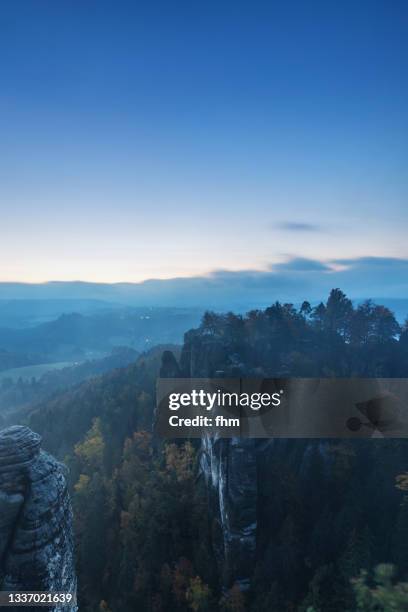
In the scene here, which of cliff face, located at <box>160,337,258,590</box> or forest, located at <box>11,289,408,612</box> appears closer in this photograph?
forest, located at <box>11,289,408,612</box>

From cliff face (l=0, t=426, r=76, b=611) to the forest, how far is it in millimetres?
13542

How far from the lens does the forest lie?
27.2 meters

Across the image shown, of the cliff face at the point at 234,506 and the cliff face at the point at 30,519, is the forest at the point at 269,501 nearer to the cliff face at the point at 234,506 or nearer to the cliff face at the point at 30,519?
the cliff face at the point at 234,506

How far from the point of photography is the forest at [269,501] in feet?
89.2

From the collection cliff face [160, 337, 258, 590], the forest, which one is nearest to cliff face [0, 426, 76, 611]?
the forest

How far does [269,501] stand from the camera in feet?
111

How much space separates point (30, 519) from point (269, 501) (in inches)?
984

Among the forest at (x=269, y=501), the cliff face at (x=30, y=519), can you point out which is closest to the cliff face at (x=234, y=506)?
the forest at (x=269, y=501)

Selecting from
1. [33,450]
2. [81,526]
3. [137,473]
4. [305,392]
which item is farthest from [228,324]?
[33,450]

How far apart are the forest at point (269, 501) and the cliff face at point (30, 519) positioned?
13.5 meters

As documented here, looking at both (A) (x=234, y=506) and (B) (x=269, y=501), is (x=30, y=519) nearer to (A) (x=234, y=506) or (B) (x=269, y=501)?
(A) (x=234, y=506)

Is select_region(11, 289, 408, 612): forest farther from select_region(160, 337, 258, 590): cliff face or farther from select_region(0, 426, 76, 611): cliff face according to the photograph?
select_region(0, 426, 76, 611): cliff face

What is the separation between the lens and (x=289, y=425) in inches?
1465

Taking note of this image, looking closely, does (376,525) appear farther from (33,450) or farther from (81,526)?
(81,526)
